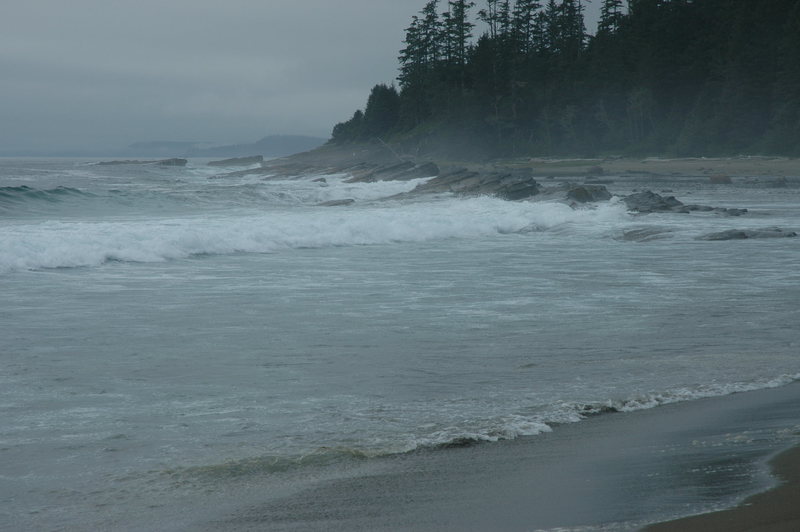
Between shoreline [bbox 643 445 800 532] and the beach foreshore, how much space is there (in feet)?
0.04

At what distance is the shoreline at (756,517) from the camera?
3289mm

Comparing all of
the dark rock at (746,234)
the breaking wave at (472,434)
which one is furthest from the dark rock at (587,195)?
the breaking wave at (472,434)

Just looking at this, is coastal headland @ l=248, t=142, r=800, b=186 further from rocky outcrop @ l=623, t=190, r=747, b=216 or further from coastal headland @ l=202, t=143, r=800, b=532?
coastal headland @ l=202, t=143, r=800, b=532

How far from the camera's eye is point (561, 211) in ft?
75.9

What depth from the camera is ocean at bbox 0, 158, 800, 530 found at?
4.34 meters

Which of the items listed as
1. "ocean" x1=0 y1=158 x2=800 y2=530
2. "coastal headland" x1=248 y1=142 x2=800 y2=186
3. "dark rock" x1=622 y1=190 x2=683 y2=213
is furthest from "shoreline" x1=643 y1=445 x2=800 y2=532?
"coastal headland" x1=248 y1=142 x2=800 y2=186

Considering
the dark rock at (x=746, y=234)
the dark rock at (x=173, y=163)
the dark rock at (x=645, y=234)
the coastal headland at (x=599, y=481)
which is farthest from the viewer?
the dark rock at (x=173, y=163)

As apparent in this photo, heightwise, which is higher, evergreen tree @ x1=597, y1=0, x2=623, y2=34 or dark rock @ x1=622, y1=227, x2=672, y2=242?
evergreen tree @ x1=597, y1=0, x2=623, y2=34

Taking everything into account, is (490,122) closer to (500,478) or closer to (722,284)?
(722,284)

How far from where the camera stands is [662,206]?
23.6 m

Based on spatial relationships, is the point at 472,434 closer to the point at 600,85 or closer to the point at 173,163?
the point at 600,85

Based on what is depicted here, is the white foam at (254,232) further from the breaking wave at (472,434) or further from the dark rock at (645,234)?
the breaking wave at (472,434)

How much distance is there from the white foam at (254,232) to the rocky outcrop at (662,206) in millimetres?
763

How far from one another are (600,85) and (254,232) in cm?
5823
